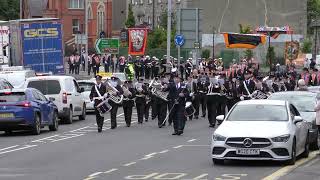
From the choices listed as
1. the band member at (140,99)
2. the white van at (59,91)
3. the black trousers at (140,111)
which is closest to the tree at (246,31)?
the band member at (140,99)

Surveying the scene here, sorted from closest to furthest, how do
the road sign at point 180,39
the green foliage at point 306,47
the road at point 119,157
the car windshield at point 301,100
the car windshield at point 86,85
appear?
the road at point 119,157 < the car windshield at point 301,100 < the car windshield at point 86,85 < the road sign at point 180,39 < the green foliage at point 306,47

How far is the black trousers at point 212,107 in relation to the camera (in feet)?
95.6

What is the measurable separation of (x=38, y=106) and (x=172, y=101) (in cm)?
416

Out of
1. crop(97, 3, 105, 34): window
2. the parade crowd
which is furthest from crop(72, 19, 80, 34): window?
the parade crowd

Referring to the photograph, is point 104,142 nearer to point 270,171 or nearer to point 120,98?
point 120,98

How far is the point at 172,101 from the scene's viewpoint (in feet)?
88.8

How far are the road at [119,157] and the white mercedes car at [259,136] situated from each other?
267 mm

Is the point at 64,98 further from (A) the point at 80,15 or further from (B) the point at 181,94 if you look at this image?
(A) the point at 80,15

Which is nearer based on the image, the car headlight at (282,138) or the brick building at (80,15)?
the car headlight at (282,138)

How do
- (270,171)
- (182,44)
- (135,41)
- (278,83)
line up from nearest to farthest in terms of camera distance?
(270,171) → (278,83) → (182,44) → (135,41)

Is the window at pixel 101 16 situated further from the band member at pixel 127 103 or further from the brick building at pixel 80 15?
the band member at pixel 127 103

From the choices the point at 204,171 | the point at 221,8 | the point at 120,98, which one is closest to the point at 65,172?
the point at 204,171

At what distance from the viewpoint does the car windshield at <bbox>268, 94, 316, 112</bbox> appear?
70.6 ft

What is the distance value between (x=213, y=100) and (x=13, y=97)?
6933mm
